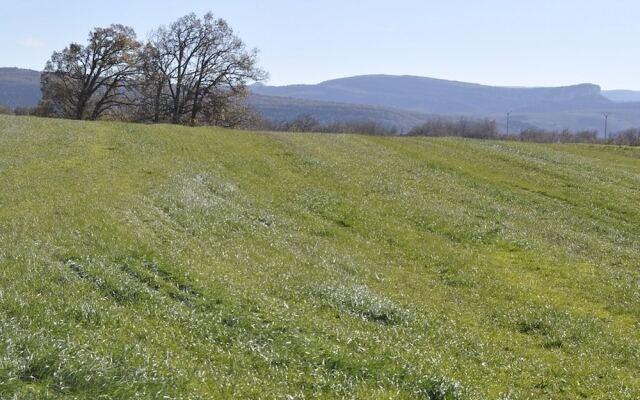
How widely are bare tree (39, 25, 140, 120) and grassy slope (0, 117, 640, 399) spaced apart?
46.4 metres

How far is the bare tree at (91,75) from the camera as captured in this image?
81625 millimetres

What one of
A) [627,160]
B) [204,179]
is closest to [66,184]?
[204,179]

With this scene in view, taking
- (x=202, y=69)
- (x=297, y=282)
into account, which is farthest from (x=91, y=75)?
(x=297, y=282)

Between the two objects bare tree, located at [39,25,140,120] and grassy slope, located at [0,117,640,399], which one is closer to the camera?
grassy slope, located at [0,117,640,399]

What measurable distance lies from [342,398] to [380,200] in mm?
22628

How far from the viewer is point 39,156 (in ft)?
108

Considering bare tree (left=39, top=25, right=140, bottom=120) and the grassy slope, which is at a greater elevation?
bare tree (left=39, top=25, right=140, bottom=120)

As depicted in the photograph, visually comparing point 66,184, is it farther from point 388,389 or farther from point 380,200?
point 388,389

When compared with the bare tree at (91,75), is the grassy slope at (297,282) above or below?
below

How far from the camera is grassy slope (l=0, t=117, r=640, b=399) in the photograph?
401 inches

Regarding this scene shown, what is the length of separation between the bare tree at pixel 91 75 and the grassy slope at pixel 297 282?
46.4m

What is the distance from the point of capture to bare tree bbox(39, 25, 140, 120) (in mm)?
81625

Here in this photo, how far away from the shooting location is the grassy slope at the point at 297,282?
10.2 metres

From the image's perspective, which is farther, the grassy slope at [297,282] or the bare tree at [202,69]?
the bare tree at [202,69]
